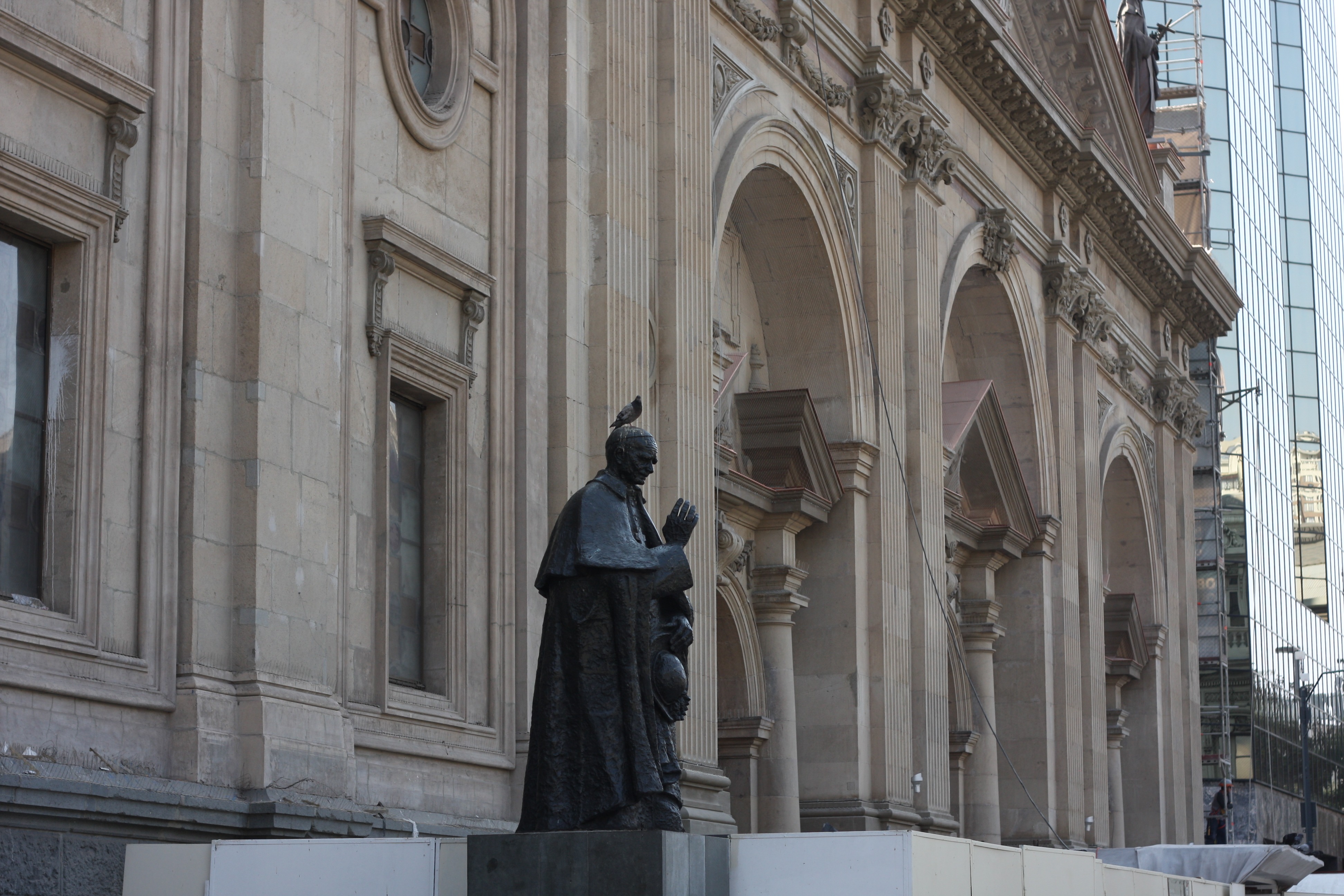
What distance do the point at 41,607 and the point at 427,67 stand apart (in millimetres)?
6970

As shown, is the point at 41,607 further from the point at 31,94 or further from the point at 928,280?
the point at 928,280

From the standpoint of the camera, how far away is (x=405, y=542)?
16578mm

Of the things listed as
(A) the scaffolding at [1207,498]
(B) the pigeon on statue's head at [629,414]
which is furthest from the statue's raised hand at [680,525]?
(A) the scaffolding at [1207,498]

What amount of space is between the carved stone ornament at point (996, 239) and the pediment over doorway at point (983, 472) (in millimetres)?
1962

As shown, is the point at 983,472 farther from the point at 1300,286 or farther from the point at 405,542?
the point at 1300,286

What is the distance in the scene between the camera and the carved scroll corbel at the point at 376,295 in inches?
624

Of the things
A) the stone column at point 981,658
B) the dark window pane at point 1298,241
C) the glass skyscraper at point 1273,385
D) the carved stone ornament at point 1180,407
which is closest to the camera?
the stone column at point 981,658

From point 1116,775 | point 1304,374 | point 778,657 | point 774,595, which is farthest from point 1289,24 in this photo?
point 778,657

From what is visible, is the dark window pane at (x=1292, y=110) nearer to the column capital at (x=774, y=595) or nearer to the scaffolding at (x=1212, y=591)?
the scaffolding at (x=1212, y=591)

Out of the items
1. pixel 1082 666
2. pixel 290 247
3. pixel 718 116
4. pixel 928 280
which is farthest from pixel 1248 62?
pixel 290 247

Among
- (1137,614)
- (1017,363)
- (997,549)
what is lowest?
(1137,614)

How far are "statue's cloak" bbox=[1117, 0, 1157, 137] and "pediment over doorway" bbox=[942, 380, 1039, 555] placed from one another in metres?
13.8

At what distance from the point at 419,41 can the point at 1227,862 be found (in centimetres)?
1286

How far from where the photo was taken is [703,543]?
20812 mm
